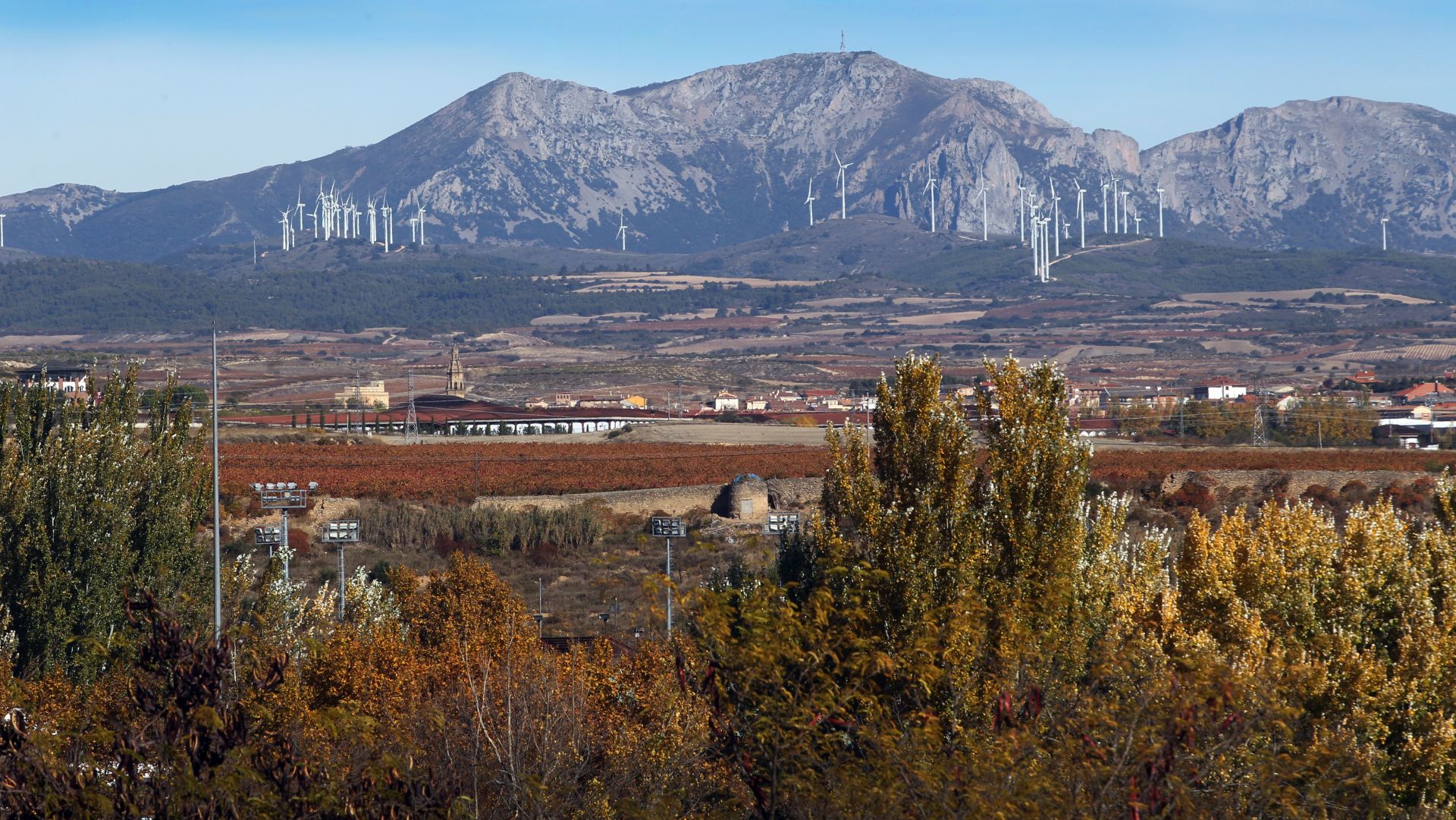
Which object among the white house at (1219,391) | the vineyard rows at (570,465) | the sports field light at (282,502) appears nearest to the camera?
the sports field light at (282,502)

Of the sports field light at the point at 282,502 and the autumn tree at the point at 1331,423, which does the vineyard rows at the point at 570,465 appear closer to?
the sports field light at the point at 282,502

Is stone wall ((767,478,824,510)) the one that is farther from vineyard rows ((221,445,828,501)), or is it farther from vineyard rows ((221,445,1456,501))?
vineyard rows ((221,445,828,501))

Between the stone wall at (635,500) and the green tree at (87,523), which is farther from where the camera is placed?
the stone wall at (635,500)

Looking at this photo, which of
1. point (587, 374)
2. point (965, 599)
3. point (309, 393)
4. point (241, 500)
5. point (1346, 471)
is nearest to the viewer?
point (965, 599)

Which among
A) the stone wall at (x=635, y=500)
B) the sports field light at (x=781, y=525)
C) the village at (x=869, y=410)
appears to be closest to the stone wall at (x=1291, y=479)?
the sports field light at (x=781, y=525)

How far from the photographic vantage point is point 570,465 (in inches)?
3115

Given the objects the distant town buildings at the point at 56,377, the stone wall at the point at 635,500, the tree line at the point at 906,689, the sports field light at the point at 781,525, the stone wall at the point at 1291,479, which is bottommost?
the stone wall at the point at 635,500

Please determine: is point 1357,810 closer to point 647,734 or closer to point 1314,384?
point 647,734

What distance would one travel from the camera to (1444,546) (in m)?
20.0

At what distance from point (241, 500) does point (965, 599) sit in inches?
1944

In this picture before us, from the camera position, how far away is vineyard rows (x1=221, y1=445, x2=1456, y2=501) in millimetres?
69125

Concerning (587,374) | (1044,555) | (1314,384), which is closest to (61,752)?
(1044,555)

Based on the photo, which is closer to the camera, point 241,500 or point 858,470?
point 858,470

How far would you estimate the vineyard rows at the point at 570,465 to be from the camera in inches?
2721
